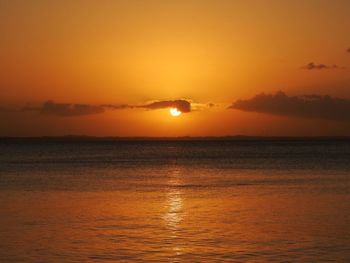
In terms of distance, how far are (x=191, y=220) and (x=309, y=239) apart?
577 centimetres

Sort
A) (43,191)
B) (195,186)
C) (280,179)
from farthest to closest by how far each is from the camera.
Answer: (280,179)
(195,186)
(43,191)

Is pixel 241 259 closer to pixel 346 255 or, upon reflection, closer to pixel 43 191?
pixel 346 255

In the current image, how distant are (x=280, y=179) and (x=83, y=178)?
50.6 feet

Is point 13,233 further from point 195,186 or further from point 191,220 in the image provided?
point 195,186

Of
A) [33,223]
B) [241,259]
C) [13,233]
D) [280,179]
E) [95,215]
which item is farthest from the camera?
[280,179]

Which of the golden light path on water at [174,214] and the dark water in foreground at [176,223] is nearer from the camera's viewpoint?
the dark water in foreground at [176,223]

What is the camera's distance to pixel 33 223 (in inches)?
988

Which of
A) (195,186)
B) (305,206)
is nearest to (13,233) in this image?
(305,206)

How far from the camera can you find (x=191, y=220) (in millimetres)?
25641

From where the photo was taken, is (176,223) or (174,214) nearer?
(176,223)

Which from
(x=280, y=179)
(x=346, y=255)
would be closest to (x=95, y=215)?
(x=346, y=255)

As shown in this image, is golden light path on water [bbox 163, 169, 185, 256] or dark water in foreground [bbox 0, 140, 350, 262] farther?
golden light path on water [bbox 163, 169, 185, 256]

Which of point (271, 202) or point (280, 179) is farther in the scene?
point (280, 179)

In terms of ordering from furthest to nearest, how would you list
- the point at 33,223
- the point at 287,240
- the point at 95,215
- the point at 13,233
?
the point at 95,215, the point at 33,223, the point at 13,233, the point at 287,240
